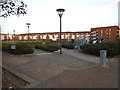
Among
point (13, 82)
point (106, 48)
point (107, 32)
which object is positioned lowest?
point (13, 82)

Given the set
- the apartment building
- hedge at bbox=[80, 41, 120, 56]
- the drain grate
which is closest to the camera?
the drain grate

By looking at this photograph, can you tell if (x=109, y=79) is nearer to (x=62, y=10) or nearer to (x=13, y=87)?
(x=13, y=87)

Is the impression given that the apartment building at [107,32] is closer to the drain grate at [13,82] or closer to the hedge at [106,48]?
the hedge at [106,48]

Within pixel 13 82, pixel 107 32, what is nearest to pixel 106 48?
pixel 13 82

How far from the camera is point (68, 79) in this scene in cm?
486

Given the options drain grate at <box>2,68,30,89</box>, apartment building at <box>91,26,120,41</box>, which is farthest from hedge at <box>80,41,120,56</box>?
apartment building at <box>91,26,120,41</box>

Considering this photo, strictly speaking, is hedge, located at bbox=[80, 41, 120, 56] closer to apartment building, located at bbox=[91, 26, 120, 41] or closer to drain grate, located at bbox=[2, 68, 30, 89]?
drain grate, located at bbox=[2, 68, 30, 89]

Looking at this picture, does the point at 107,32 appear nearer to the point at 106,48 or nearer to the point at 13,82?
the point at 106,48

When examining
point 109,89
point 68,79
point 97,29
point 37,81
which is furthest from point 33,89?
point 97,29

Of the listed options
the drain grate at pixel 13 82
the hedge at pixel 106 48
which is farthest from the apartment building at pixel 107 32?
the drain grate at pixel 13 82

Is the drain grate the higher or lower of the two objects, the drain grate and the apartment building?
the lower

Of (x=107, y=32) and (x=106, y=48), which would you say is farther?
(x=107, y=32)

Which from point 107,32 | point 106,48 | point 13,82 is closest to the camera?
point 13,82

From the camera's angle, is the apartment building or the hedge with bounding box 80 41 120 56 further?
the apartment building
